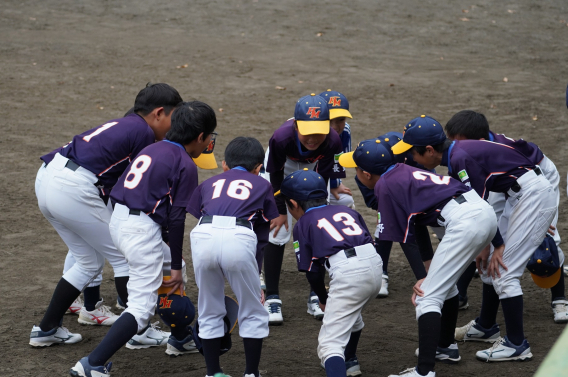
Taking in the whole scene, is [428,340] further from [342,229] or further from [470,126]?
[470,126]

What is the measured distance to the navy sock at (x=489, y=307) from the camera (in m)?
4.29

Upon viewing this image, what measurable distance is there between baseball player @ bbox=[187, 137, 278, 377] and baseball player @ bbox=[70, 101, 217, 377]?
0.49ft

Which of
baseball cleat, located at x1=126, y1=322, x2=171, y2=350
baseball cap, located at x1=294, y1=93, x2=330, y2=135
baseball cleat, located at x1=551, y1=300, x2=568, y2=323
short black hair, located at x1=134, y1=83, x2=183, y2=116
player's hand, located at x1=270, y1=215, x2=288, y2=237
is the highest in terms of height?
short black hair, located at x1=134, y1=83, x2=183, y2=116

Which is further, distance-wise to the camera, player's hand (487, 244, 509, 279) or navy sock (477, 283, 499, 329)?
navy sock (477, 283, 499, 329)

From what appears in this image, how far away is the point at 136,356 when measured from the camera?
4.16 m

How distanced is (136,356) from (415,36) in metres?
12.3

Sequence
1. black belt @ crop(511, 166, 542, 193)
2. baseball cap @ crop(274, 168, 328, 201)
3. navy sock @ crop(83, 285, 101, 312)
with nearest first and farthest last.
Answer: baseball cap @ crop(274, 168, 328, 201)
black belt @ crop(511, 166, 542, 193)
navy sock @ crop(83, 285, 101, 312)

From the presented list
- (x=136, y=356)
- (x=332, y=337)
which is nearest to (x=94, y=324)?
(x=136, y=356)

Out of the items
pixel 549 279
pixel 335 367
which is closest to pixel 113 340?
pixel 335 367

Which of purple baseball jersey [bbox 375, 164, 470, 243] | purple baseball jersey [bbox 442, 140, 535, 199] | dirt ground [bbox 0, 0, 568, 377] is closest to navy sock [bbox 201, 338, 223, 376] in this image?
dirt ground [bbox 0, 0, 568, 377]

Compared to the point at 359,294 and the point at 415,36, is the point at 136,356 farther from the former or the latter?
the point at 415,36

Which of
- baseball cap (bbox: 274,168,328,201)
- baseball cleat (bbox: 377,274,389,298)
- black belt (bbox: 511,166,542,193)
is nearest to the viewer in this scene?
baseball cap (bbox: 274,168,328,201)

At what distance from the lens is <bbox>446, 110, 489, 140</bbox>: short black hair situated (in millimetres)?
4305

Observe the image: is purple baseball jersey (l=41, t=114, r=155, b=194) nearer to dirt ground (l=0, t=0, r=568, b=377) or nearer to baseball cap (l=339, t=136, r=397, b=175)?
dirt ground (l=0, t=0, r=568, b=377)
